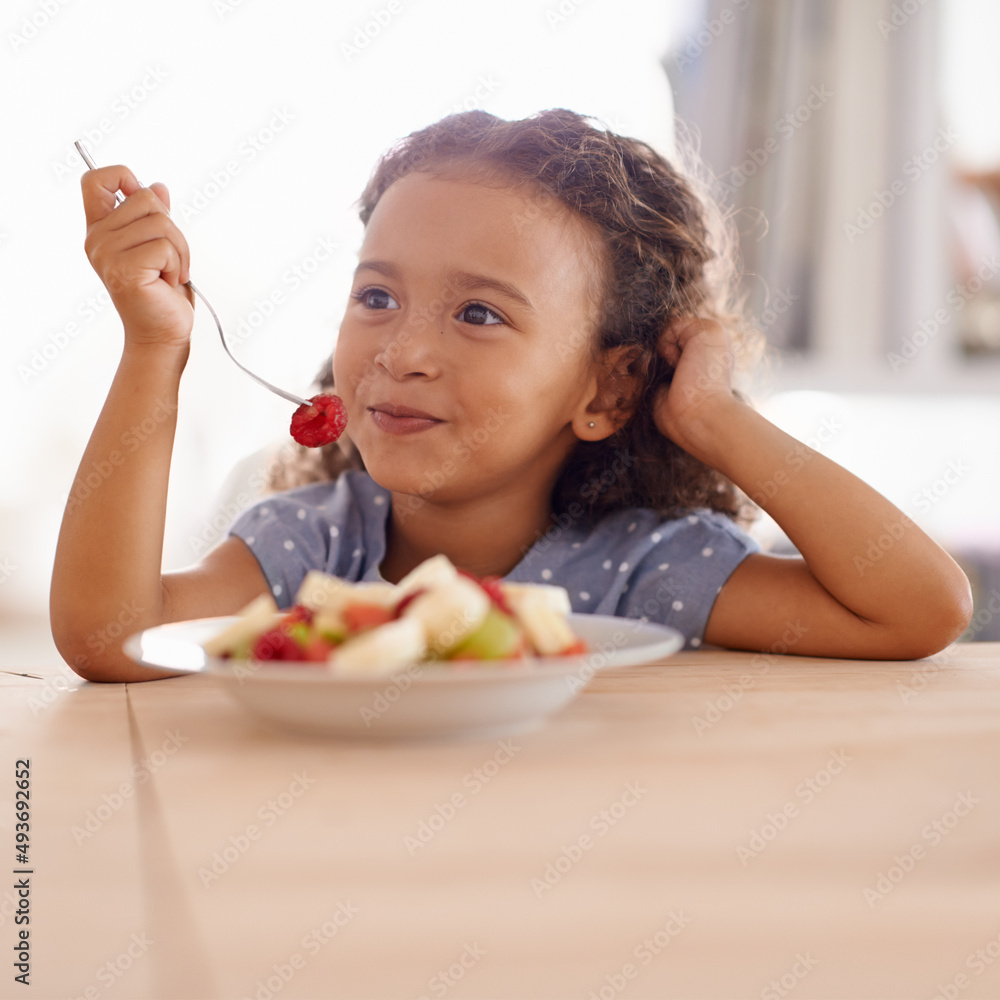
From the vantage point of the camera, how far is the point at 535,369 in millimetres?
1100

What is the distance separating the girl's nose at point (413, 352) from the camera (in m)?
1.04

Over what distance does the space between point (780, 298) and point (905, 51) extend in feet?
2.40

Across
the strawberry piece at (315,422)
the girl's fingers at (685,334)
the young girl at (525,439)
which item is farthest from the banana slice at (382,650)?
the girl's fingers at (685,334)

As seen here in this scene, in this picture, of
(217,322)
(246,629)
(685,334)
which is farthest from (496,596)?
(685,334)

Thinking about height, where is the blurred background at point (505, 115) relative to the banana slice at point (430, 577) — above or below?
above

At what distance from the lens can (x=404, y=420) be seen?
3.49ft

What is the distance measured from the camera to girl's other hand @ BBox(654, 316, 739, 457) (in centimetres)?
110

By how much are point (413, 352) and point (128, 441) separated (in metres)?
0.29

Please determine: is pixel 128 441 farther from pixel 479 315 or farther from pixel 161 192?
pixel 479 315

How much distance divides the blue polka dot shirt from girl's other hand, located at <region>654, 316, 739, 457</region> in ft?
0.35

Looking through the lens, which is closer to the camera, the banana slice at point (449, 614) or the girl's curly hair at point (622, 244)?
the banana slice at point (449, 614)

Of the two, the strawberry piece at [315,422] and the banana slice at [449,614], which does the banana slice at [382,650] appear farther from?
the strawberry piece at [315,422]

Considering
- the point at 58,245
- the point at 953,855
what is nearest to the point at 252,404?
the point at 58,245

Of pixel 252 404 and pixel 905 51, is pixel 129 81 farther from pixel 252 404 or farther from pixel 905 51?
pixel 905 51
